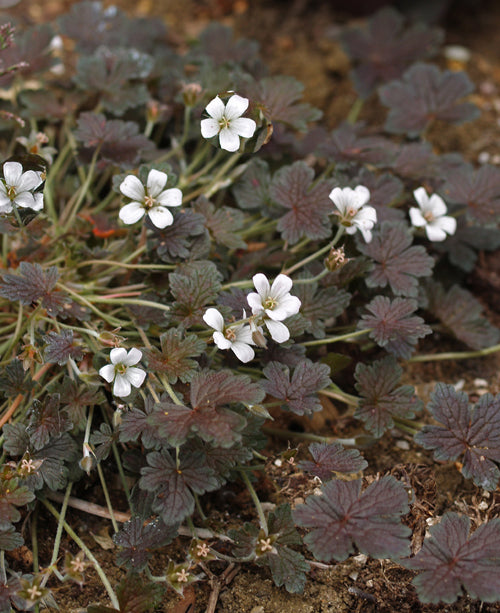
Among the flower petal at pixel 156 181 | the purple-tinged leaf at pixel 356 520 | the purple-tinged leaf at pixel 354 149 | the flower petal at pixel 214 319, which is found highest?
the flower petal at pixel 156 181

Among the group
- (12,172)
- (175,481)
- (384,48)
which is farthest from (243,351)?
(384,48)

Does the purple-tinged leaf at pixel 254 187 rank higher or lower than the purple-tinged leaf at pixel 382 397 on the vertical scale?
higher

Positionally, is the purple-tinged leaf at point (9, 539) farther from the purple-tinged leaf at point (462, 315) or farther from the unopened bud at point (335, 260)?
the purple-tinged leaf at point (462, 315)

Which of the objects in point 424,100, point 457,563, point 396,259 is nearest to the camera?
point 457,563

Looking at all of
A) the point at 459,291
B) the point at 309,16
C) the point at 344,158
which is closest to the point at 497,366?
the point at 459,291

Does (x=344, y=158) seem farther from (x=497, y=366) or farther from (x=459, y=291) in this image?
(x=497, y=366)

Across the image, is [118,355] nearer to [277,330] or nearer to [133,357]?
[133,357]

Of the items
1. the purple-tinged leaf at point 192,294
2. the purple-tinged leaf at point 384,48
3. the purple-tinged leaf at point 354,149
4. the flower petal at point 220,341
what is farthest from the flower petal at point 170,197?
the purple-tinged leaf at point 384,48

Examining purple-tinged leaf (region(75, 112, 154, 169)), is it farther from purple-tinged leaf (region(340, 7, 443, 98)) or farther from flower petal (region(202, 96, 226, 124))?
purple-tinged leaf (region(340, 7, 443, 98))
